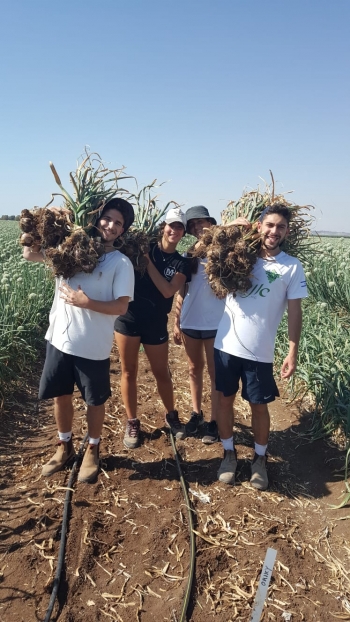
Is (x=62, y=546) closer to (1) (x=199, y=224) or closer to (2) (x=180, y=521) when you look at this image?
(2) (x=180, y=521)

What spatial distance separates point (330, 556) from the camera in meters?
2.56

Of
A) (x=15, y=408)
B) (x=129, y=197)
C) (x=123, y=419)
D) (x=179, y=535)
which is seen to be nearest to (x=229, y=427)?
(x=179, y=535)

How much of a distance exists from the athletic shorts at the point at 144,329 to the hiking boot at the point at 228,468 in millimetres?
1034

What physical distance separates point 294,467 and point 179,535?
49.9 inches

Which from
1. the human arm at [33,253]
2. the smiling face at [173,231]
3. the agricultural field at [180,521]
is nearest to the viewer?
the agricultural field at [180,521]

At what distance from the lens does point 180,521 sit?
278 cm

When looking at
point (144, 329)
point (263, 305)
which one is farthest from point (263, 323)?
point (144, 329)

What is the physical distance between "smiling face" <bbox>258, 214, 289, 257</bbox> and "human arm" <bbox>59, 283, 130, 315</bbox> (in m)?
1.03

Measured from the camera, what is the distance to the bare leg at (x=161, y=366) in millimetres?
3479

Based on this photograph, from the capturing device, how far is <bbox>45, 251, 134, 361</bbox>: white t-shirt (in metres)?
2.81

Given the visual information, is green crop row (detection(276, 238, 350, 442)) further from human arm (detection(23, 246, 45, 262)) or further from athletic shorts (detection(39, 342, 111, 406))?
human arm (detection(23, 246, 45, 262))

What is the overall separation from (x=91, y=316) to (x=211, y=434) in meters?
1.67

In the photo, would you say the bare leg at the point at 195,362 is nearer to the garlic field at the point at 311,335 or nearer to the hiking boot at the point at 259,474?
the hiking boot at the point at 259,474

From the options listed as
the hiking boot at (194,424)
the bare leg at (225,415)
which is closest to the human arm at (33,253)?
the bare leg at (225,415)
